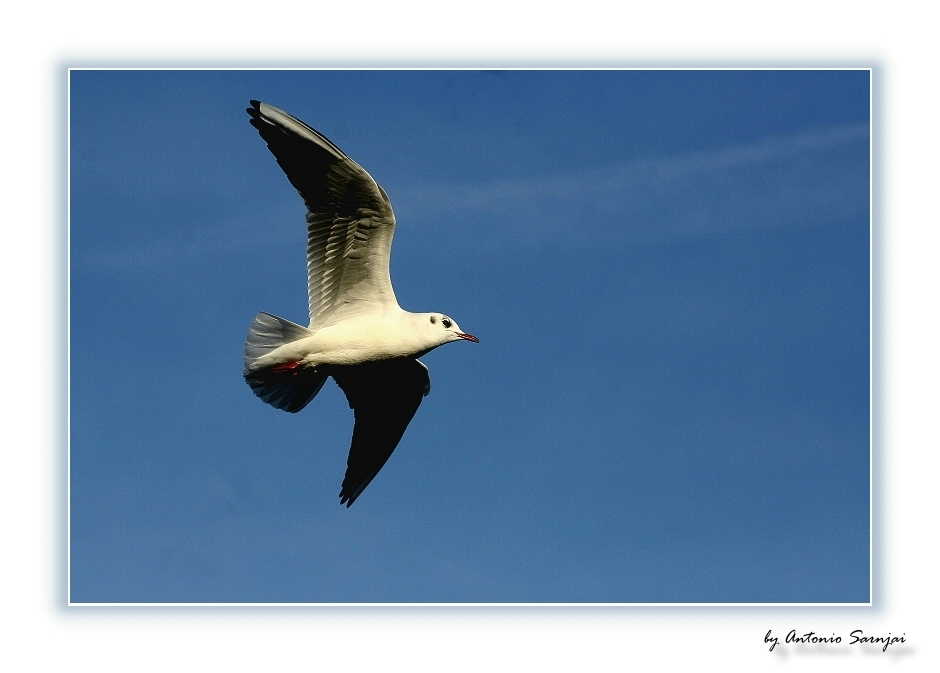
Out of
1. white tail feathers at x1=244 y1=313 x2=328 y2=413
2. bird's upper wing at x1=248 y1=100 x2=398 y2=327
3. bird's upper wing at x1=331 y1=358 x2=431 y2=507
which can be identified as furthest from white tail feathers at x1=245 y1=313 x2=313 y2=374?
bird's upper wing at x1=331 y1=358 x2=431 y2=507

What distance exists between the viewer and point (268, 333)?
1068cm

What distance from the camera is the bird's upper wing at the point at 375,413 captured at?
11.5 metres

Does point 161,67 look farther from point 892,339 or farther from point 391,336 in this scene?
point 892,339

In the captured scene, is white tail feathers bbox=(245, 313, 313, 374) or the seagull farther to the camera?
white tail feathers bbox=(245, 313, 313, 374)

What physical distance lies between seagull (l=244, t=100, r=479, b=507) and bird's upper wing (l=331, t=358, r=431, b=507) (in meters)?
0.42

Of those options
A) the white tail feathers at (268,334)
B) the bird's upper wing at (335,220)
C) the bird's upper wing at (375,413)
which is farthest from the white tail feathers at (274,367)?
the bird's upper wing at (375,413)

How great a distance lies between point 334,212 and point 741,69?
3.23 m

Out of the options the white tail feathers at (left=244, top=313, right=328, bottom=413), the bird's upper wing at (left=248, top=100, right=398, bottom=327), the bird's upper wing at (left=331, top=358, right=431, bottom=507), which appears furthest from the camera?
the bird's upper wing at (left=331, top=358, right=431, bottom=507)

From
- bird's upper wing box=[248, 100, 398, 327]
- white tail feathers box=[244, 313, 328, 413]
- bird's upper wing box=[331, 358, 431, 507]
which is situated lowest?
bird's upper wing box=[331, 358, 431, 507]

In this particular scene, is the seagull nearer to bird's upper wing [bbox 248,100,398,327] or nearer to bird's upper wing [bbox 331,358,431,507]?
Answer: bird's upper wing [bbox 248,100,398,327]

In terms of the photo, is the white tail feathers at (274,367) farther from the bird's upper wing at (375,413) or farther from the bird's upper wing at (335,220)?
the bird's upper wing at (375,413)

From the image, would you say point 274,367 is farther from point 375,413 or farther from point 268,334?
point 375,413

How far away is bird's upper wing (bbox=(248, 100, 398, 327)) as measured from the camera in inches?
402
